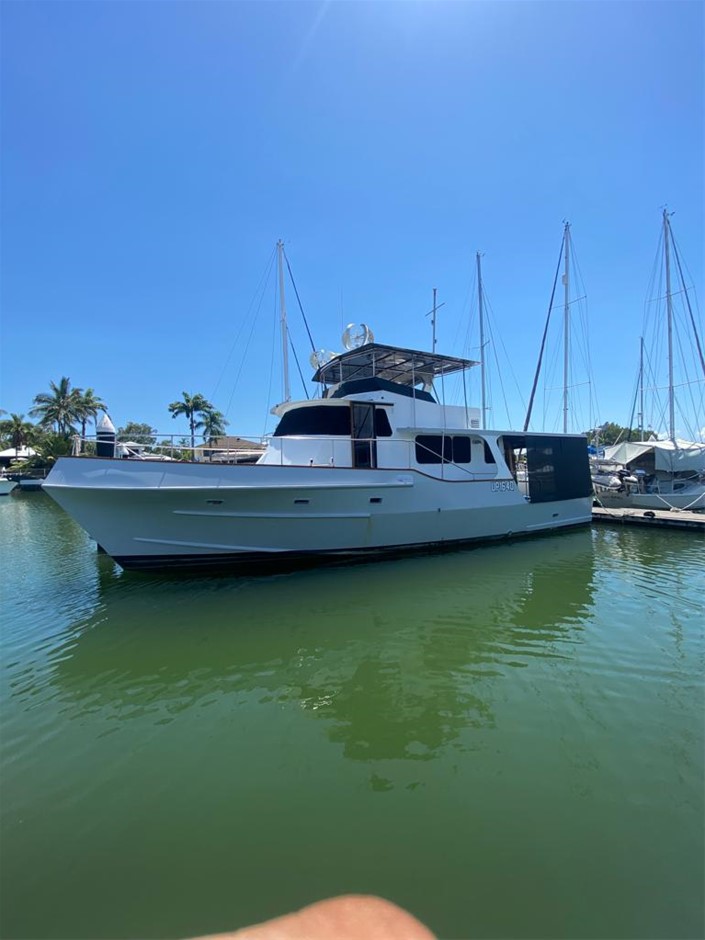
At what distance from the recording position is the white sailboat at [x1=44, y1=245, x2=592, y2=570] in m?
7.41

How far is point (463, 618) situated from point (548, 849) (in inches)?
146

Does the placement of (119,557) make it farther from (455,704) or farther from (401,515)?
(455,704)

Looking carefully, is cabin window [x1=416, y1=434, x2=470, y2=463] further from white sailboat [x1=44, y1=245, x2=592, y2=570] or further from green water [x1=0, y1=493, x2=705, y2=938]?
green water [x1=0, y1=493, x2=705, y2=938]

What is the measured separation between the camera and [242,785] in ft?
9.35

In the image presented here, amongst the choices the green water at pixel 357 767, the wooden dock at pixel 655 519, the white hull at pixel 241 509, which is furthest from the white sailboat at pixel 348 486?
the wooden dock at pixel 655 519

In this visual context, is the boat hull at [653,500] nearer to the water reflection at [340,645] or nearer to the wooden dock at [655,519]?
the wooden dock at [655,519]

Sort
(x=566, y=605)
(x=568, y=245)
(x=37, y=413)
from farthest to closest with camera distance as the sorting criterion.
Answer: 1. (x=37, y=413)
2. (x=568, y=245)
3. (x=566, y=605)

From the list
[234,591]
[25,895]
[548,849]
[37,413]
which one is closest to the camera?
[25,895]

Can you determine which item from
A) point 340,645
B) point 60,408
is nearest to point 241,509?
point 340,645

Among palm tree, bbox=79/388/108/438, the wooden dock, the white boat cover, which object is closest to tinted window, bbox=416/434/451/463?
the wooden dock

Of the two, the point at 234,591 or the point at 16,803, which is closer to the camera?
the point at 16,803

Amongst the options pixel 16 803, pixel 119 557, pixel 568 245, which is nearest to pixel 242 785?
pixel 16 803

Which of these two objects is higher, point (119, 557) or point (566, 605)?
point (119, 557)

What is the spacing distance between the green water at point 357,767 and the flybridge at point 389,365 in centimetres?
608
